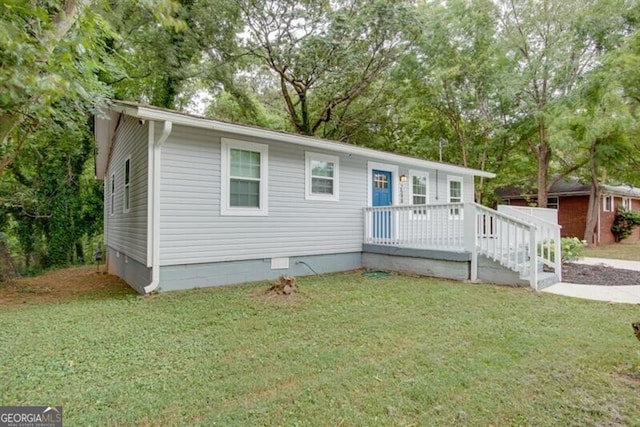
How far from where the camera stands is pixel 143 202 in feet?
19.7

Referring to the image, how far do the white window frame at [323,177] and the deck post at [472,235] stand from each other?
9.65 ft

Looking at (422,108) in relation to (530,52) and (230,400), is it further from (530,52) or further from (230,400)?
(230,400)

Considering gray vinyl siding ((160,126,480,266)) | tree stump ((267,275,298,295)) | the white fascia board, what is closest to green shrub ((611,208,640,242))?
the white fascia board

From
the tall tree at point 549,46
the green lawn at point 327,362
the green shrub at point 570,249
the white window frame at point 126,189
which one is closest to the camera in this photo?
the green lawn at point 327,362

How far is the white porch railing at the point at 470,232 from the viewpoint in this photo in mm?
6137

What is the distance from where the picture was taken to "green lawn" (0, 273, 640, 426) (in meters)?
2.31

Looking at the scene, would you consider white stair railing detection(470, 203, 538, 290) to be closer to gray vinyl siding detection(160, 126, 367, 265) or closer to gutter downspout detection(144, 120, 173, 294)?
gray vinyl siding detection(160, 126, 367, 265)

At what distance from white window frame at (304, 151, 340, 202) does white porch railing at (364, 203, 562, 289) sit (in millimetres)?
1090

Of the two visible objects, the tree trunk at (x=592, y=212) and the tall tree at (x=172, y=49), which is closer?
the tall tree at (x=172, y=49)

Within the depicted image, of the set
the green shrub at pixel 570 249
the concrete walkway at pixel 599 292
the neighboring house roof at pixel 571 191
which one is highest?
the neighboring house roof at pixel 571 191

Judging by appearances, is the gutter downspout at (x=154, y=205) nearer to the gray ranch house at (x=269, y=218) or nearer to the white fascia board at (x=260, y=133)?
the gray ranch house at (x=269, y=218)

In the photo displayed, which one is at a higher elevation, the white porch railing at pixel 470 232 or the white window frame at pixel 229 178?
the white window frame at pixel 229 178

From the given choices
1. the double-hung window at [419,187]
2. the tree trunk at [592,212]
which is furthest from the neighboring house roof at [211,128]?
the tree trunk at [592,212]

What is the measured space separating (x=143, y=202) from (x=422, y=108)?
1362cm
